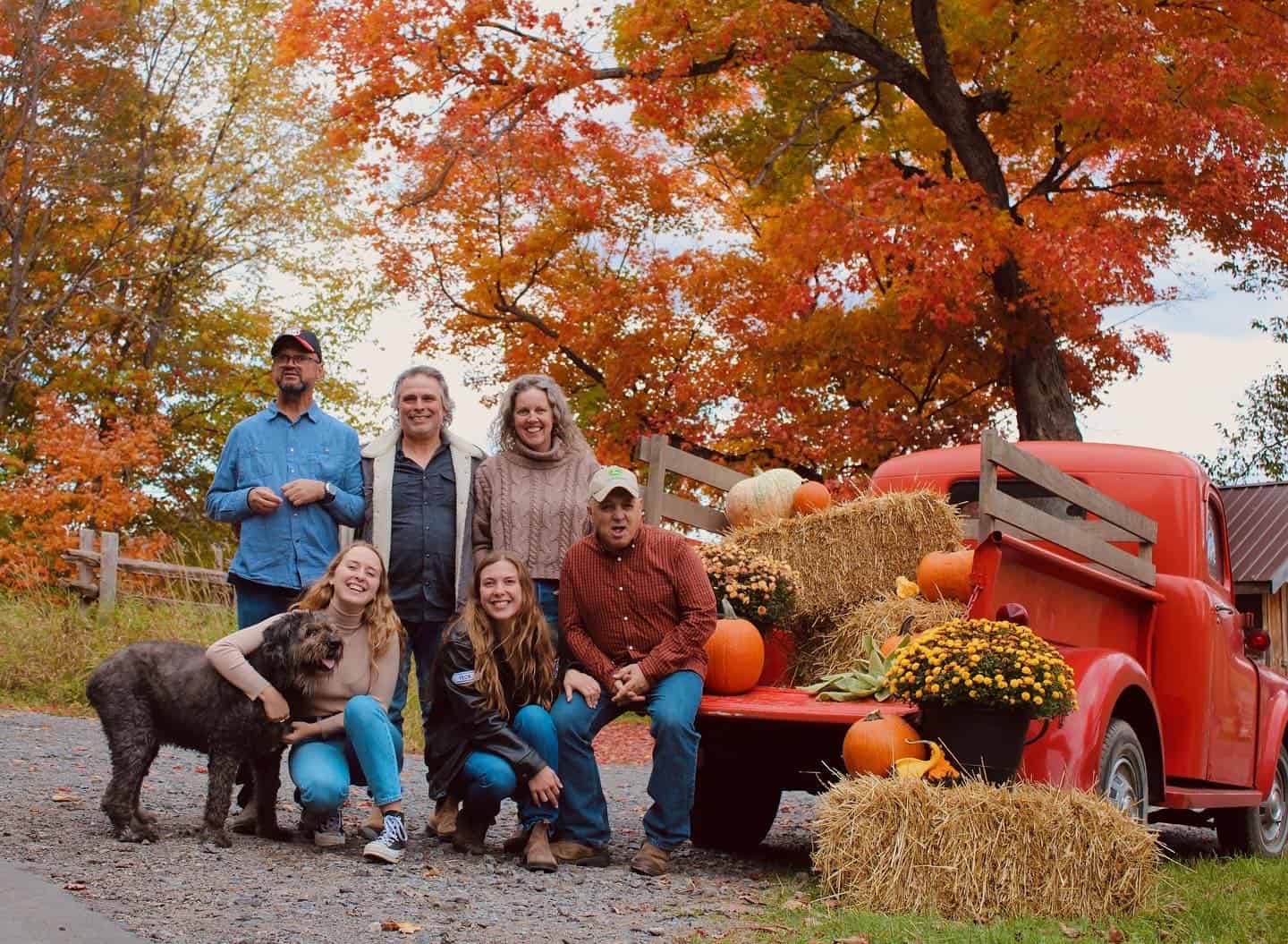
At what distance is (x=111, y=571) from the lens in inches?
620

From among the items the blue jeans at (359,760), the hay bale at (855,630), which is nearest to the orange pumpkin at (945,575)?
the hay bale at (855,630)

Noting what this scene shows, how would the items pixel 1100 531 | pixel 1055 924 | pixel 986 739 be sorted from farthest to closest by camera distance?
1. pixel 1100 531
2. pixel 986 739
3. pixel 1055 924

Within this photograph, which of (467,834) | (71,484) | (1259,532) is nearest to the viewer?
(467,834)

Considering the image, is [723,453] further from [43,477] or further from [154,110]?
[154,110]

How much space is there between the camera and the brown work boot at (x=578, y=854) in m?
5.72

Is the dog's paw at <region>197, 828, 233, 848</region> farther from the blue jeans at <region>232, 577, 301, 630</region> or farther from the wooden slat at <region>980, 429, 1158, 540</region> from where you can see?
the wooden slat at <region>980, 429, 1158, 540</region>

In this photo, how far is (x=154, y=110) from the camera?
918 inches

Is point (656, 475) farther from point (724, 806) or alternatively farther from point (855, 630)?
point (724, 806)

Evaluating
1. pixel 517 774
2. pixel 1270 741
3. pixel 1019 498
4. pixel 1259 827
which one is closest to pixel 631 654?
pixel 517 774

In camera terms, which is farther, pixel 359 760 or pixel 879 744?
pixel 359 760

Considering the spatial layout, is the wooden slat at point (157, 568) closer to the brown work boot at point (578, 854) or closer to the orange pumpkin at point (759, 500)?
the orange pumpkin at point (759, 500)

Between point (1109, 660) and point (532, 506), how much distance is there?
237 centimetres

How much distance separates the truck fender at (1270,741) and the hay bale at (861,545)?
80.5 inches

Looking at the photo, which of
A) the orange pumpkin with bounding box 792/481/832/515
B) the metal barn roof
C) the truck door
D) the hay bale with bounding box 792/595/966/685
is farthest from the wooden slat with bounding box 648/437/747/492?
the metal barn roof
